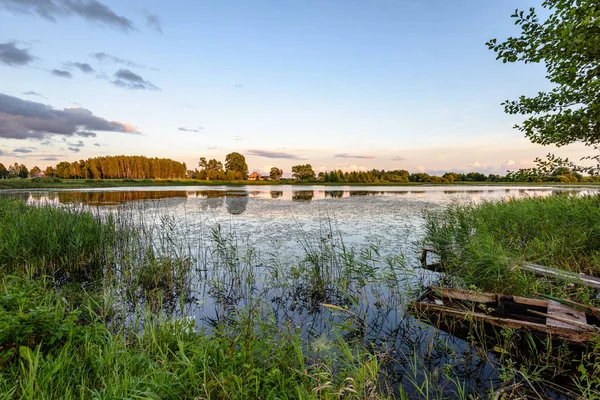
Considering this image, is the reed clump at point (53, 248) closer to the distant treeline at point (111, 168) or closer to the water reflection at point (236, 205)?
the water reflection at point (236, 205)

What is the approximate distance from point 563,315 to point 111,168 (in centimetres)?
13384

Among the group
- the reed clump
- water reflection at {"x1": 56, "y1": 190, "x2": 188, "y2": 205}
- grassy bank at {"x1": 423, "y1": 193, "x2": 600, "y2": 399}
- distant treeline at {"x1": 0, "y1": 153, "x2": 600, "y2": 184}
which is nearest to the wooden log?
grassy bank at {"x1": 423, "y1": 193, "x2": 600, "y2": 399}

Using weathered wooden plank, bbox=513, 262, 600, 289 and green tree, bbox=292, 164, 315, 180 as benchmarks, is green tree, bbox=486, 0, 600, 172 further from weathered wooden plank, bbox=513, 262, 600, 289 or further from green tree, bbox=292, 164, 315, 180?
green tree, bbox=292, 164, 315, 180

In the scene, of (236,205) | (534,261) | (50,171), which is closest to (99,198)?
(236,205)

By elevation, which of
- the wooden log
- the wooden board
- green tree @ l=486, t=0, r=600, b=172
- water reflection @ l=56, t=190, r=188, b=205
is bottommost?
the wooden board

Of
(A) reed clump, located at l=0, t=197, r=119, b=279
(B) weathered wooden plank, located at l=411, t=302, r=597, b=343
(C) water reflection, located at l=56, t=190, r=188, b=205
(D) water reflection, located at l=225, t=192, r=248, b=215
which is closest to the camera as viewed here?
(B) weathered wooden plank, located at l=411, t=302, r=597, b=343

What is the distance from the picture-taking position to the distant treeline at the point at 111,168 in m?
112

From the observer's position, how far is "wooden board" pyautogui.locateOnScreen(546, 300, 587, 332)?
4267 millimetres

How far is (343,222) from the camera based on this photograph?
16.9 m

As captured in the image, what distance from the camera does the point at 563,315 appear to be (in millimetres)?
4578

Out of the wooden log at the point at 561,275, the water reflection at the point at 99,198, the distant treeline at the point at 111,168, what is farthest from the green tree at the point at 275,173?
the wooden log at the point at 561,275

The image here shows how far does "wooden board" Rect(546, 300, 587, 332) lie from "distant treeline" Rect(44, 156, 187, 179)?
438 ft

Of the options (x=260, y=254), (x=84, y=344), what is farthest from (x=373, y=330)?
(x=260, y=254)

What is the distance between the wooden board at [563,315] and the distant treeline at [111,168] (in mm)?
133632
